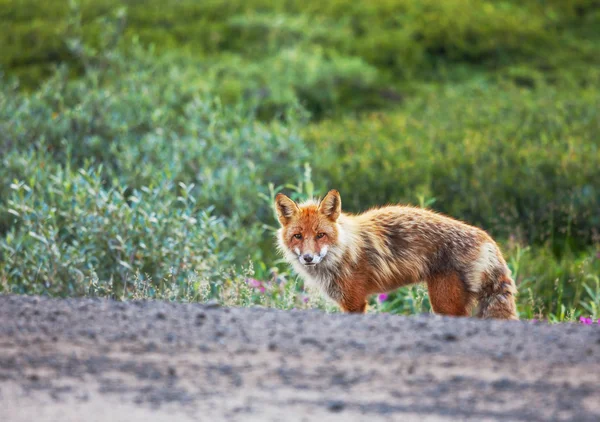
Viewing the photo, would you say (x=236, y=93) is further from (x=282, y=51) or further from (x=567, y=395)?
(x=567, y=395)

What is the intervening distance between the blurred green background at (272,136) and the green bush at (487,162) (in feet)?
0.11

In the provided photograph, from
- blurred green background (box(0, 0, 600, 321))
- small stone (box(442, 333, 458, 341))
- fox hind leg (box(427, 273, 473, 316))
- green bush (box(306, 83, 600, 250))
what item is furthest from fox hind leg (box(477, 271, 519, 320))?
green bush (box(306, 83, 600, 250))

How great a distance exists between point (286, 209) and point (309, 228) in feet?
0.92

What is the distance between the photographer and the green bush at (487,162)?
9.83m

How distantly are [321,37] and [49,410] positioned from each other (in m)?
16.0

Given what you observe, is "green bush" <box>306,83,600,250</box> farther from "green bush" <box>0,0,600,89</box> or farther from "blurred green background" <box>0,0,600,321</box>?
"green bush" <box>0,0,600,89</box>

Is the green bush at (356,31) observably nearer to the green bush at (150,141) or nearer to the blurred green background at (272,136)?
the blurred green background at (272,136)

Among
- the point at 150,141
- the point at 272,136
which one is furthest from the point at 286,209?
the point at 272,136

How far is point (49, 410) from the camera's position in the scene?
11.3ft

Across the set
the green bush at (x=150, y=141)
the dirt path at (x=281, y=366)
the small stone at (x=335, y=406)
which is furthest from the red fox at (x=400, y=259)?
the green bush at (x=150, y=141)

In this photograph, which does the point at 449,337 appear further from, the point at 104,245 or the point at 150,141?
the point at 150,141

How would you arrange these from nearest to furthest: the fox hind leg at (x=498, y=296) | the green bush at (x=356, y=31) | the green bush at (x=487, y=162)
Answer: the fox hind leg at (x=498, y=296) < the green bush at (x=487, y=162) < the green bush at (x=356, y=31)

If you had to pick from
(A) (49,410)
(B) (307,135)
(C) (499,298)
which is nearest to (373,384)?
(A) (49,410)

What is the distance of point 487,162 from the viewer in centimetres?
1105
